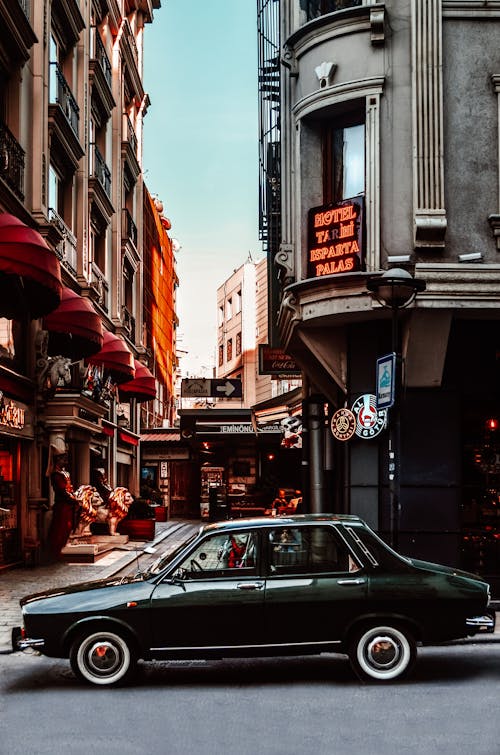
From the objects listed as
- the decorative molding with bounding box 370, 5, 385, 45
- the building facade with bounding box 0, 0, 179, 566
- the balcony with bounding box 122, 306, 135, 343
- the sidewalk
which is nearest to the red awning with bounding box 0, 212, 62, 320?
the building facade with bounding box 0, 0, 179, 566

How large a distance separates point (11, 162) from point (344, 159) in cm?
687

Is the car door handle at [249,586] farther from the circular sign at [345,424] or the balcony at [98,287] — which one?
the balcony at [98,287]

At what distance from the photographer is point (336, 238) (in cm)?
1543

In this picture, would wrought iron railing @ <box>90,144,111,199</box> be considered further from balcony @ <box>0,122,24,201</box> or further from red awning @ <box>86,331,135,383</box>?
balcony @ <box>0,122,24,201</box>

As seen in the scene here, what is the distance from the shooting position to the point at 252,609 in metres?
8.98

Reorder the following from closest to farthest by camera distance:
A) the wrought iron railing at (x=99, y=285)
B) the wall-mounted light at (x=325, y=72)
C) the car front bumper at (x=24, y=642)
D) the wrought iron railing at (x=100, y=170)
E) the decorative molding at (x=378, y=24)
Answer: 1. the car front bumper at (x=24, y=642)
2. the decorative molding at (x=378, y=24)
3. the wall-mounted light at (x=325, y=72)
4. the wrought iron railing at (x=99, y=285)
5. the wrought iron railing at (x=100, y=170)

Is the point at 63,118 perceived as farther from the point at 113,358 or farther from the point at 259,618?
the point at 259,618

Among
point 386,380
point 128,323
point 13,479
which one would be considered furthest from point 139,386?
point 386,380

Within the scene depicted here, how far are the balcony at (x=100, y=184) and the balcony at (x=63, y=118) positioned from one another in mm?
1797

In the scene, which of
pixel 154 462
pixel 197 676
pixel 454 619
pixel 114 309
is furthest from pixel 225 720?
pixel 154 462

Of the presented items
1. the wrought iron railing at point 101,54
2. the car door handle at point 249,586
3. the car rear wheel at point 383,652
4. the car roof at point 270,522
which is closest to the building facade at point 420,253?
the car roof at point 270,522

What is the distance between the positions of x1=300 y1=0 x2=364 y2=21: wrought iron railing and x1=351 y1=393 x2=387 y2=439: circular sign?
6.02m

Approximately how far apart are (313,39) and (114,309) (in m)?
17.4

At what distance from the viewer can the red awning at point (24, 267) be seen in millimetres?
14867
